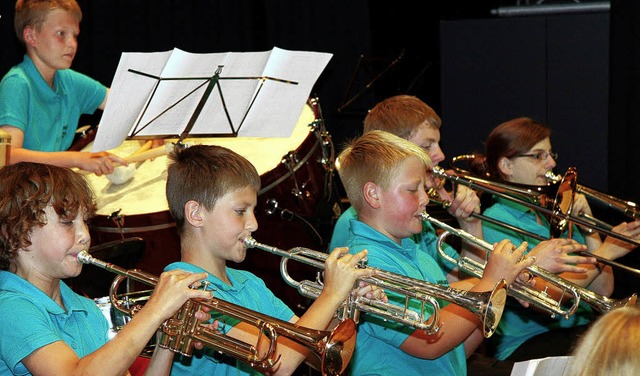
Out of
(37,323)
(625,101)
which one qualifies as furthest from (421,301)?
(625,101)

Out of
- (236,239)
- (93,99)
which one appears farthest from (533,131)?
(93,99)

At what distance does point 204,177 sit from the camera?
279 cm

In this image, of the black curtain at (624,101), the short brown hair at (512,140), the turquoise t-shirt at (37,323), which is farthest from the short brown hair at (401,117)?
the black curtain at (624,101)

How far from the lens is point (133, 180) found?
14.0ft

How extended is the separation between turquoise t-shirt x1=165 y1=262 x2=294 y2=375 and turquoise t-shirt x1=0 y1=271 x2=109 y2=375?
26 cm

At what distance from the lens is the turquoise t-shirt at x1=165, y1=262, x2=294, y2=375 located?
2.72 m

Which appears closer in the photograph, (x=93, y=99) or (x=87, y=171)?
(x=87, y=171)

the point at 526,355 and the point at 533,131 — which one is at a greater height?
the point at 533,131

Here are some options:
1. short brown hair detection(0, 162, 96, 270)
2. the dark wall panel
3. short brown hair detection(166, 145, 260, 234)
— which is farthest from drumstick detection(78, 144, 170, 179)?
the dark wall panel

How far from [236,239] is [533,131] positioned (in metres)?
1.95

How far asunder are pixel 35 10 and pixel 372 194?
7.04 ft

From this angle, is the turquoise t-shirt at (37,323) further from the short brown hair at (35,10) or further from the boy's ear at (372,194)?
the short brown hair at (35,10)

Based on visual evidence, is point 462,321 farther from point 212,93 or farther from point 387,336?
point 212,93

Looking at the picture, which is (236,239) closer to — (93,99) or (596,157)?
(93,99)
